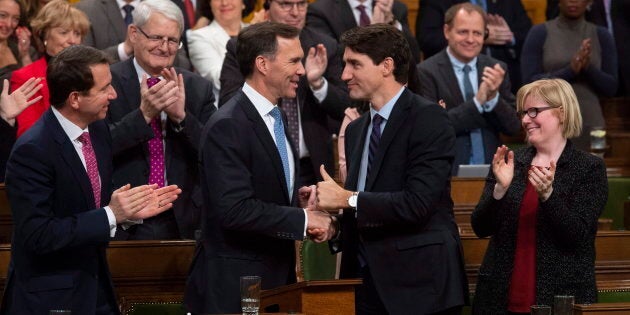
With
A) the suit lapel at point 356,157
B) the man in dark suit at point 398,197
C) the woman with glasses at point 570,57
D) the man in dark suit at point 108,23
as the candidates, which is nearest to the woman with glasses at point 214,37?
the man in dark suit at point 108,23

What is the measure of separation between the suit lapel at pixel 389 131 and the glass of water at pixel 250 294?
0.66 metres

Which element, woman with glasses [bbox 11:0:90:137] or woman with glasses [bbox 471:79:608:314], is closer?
woman with glasses [bbox 471:79:608:314]

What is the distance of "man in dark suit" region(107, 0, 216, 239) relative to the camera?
4.34 meters

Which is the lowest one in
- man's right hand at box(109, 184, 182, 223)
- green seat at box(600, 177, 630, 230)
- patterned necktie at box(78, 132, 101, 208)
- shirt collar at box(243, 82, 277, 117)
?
green seat at box(600, 177, 630, 230)

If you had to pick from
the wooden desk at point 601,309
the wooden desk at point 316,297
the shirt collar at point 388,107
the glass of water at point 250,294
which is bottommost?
the wooden desk at point 601,309

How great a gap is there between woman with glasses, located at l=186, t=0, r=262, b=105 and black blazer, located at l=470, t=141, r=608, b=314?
221 cm

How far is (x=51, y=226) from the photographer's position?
3367 mm

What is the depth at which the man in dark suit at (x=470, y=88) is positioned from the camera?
568cm

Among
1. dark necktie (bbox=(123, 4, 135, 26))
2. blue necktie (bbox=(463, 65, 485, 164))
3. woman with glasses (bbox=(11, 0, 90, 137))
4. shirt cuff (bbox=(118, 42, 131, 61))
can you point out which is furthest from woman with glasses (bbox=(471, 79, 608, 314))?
dark necktie (bbox=(123, 4, 135, 26))

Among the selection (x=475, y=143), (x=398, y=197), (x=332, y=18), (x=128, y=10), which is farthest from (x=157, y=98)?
(x=475, y=143)

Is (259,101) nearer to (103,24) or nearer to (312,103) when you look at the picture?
(312,103)

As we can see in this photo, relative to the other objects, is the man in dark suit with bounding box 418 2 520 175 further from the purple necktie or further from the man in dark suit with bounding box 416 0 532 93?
the purple necktie

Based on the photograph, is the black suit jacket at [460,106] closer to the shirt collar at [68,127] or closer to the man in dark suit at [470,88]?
the man in dark suit at [470,88]

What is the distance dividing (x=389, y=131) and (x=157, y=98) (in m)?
1.04
